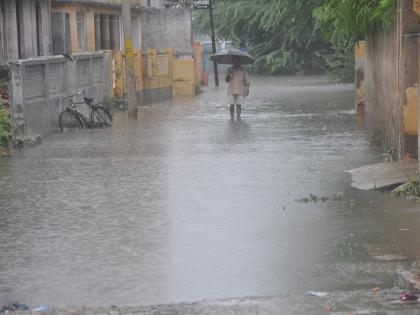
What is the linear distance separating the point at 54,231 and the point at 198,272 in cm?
244

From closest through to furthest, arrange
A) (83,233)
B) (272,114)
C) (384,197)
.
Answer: (83,233) < (384,197) < (272,114)

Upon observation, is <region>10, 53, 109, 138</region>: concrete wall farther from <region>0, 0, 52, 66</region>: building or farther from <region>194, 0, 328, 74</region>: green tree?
<region>194, 0, 328, 74</region>: green tree

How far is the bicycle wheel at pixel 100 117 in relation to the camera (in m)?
22.6

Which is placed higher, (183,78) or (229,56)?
(229,56)

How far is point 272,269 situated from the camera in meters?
8.10

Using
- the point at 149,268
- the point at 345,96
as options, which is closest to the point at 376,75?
the point at 149,268

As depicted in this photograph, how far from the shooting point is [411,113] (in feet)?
43.9

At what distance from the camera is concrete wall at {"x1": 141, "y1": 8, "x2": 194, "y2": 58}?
39.8 m

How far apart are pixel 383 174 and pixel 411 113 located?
1228 millimetres

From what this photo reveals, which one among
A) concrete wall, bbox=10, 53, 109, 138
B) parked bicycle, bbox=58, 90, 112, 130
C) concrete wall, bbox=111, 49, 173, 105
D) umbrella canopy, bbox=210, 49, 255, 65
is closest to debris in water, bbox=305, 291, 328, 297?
concrete wall, bbox=10, 53, 109, 138

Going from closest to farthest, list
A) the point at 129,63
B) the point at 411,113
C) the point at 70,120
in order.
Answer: the point at 411,113 < the point at 70,120 < the point at 129,63

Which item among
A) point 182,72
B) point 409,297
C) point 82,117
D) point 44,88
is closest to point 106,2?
point 182,72

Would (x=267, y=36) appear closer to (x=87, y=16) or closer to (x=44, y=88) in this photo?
(x=87, y=16)

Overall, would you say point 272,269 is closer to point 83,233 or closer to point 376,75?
point 83,233
